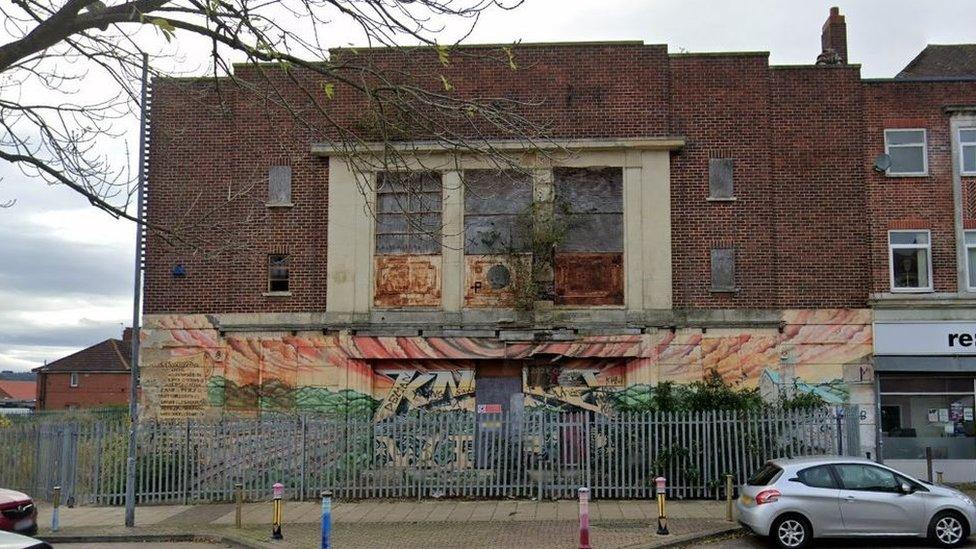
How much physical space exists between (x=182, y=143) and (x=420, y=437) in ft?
32.2

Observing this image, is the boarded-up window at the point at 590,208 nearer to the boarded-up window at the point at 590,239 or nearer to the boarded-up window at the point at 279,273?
the boarded-up window at the point at 590,239

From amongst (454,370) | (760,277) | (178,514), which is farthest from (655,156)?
(178,514)

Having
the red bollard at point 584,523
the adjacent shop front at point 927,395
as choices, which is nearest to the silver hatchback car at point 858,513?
the red bollard at point 584,523

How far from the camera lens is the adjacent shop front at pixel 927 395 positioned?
2108 centimetres

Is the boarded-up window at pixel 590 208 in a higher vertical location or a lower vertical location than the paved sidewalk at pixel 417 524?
higher

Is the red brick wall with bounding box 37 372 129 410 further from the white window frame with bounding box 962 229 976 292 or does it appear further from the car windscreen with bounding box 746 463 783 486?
the car windscreen with bounding box 746 463 783 486

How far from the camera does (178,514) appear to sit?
1748cm

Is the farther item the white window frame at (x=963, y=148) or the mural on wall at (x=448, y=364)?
the white window frame at (x=963, y=148)

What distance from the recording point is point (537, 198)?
21828 mm

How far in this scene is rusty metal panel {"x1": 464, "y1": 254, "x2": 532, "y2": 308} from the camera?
21.7 meters

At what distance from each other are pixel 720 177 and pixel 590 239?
11.1 ft

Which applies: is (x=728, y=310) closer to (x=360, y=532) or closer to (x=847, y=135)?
(x=847, y=135)

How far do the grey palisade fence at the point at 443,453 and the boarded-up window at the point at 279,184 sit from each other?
232 inches

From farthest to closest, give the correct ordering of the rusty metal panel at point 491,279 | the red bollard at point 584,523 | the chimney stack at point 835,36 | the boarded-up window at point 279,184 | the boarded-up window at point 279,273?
the chimney stack at point 835,36 < the boarded-up window at point 279,184 < the boarded-up window at point 279,273 < the rusty metal panel at point 491,279 < the red bollard at point 584,523
